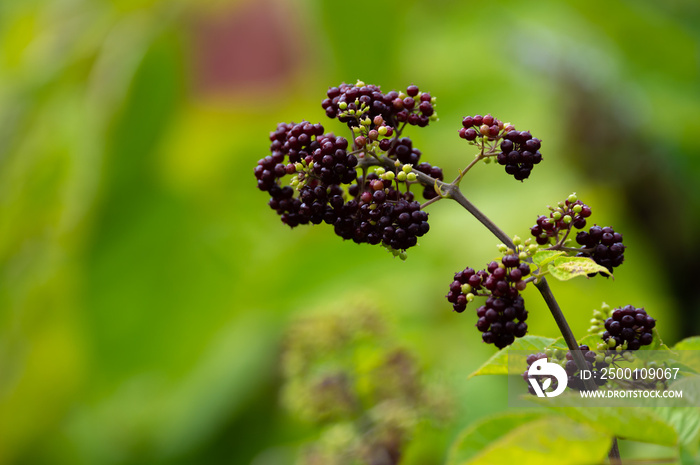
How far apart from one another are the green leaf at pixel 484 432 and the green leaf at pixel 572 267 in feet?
0.51

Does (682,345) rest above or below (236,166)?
below

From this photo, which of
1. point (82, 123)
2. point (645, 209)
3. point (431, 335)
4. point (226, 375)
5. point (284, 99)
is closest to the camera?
point (431, 335)

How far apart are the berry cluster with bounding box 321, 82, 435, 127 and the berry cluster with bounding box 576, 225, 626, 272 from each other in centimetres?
16

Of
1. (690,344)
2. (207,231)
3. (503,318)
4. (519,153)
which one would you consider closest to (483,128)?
(519,153)

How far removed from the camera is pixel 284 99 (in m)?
2.45

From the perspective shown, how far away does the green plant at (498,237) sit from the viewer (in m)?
0.46

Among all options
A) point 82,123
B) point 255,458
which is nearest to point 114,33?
point 82,123

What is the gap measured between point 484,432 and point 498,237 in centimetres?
21

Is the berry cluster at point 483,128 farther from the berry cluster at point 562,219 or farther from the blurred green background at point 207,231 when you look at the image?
the blurred green background at point 207,231

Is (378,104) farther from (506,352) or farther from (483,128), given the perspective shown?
(506,352)

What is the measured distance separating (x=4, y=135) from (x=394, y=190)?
2.24m

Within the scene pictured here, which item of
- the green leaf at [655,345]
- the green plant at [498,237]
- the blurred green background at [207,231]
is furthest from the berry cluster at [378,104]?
the blurred green background at [207,231]

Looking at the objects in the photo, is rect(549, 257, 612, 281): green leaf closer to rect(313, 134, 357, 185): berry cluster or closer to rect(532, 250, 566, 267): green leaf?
rect(532, 250, 566, 267): green leaf

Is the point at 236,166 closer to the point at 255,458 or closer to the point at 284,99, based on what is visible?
the point at 284,99
